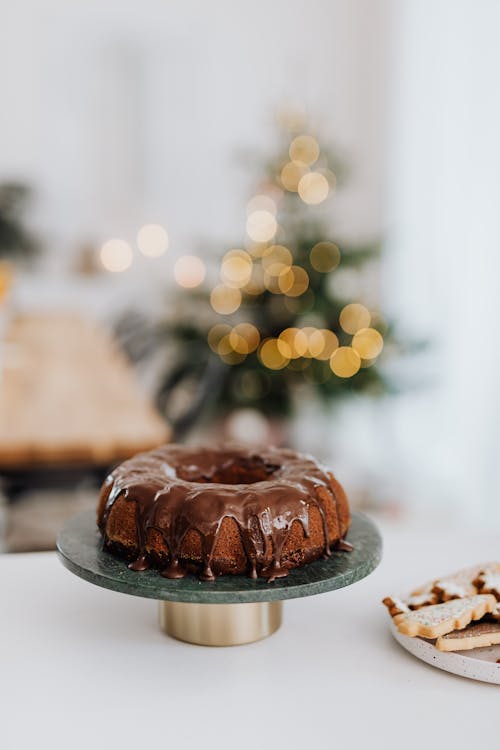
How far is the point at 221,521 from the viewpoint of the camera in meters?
0.87

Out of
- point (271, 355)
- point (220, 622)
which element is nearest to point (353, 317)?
point (271, 355)

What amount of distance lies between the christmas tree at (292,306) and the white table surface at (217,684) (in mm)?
2832

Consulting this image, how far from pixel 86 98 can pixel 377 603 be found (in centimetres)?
498

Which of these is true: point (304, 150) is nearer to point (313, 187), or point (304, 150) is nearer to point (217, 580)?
point (313, 187)

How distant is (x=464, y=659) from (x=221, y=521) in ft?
0.95

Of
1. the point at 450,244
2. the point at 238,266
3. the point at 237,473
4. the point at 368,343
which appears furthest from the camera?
the point at 450,244

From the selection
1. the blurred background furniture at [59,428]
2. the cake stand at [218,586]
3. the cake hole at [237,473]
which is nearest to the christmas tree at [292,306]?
the blurred background furniture at [59,428]

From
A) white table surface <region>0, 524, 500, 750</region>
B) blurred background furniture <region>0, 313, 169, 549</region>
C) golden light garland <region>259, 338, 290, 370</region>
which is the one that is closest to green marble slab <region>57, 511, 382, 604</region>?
white table surface <region>0, 524, 500, 750</region>

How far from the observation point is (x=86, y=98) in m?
5.42

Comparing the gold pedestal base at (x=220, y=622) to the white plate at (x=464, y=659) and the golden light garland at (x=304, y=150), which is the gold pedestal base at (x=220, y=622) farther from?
the golden light garland at (x=304, y=150)

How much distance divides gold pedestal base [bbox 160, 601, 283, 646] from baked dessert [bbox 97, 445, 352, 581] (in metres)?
0.08

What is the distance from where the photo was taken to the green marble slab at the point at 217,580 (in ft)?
2.72

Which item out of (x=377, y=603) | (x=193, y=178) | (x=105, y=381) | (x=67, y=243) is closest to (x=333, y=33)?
(x=193, y=178)

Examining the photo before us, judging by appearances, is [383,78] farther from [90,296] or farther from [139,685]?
[139,685]
